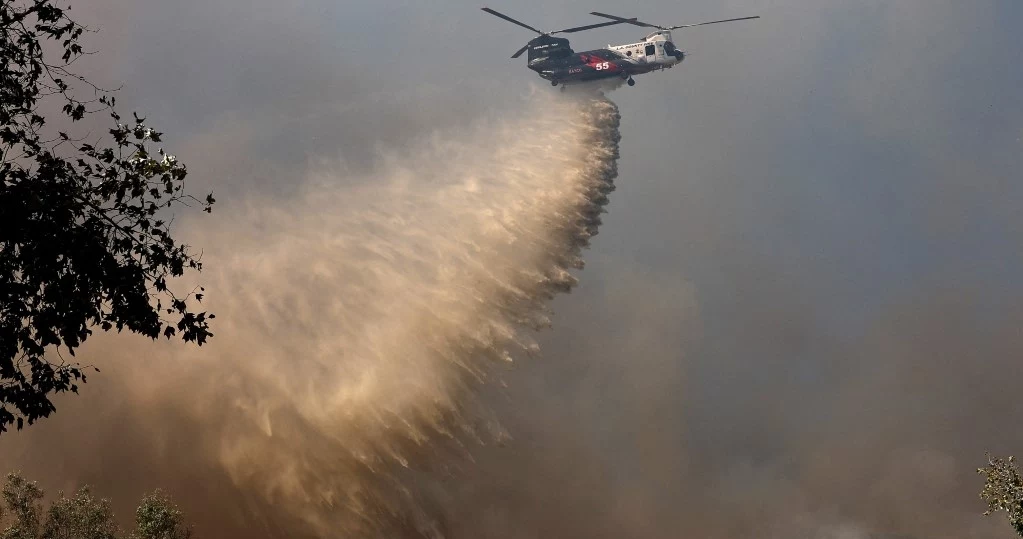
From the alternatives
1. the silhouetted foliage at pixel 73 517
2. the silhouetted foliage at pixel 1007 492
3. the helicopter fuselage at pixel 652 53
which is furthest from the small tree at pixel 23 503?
the helicopter fuselage at pixel 652 53

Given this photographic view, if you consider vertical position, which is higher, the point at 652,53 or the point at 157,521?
the point at 652,53

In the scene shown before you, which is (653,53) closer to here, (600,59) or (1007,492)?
(600,59)

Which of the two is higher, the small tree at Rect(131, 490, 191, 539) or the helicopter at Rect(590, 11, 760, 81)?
the helicopter at Rect(590, 11, 760, 81)

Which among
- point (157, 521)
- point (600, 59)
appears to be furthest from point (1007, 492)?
point (600, 59)

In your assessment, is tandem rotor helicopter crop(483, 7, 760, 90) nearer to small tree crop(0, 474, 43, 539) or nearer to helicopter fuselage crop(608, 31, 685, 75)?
helicopter fuselage crop(608, 31, 685, 75)

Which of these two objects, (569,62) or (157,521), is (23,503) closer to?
(157,521)

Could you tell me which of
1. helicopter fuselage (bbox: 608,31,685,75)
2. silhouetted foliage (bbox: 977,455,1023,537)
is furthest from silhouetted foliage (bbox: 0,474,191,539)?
helicopter fuselage (bbox: 608,31,685,75)

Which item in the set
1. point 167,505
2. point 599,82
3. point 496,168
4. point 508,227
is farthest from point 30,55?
point 599,82

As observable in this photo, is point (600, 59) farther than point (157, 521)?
Yes

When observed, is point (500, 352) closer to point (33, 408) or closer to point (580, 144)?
point (580, 144)
